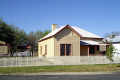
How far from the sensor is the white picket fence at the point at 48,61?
19.0m

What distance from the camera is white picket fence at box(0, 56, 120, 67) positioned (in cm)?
1902

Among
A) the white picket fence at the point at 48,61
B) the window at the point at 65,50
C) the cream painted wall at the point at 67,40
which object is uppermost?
the cream painted wall at the point at 67,40

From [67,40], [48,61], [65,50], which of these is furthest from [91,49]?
[48,61]

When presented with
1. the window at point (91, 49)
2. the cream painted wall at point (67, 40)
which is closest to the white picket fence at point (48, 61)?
the cream painted wall at point (67, 40)

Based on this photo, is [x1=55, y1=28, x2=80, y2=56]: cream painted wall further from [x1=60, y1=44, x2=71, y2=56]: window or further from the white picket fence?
the white picket fence

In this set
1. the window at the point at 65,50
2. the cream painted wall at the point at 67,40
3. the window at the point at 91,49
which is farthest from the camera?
the window at the point at 91,49

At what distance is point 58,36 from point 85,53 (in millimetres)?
6824

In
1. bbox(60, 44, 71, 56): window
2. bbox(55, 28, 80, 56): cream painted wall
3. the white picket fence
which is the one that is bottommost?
the white picket fence

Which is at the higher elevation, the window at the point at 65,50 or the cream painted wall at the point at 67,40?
the cream painted wall at the point at 67,40

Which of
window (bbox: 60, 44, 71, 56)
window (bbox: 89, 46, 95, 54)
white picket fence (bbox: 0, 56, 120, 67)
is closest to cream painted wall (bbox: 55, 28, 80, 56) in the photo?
window (bbox: 60, 44, 71, 56)

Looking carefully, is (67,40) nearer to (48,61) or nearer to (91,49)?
(48,61)

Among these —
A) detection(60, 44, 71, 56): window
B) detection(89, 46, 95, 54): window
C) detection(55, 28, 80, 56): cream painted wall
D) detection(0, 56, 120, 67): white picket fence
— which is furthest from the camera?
detection(89, 46, 95, 54): window

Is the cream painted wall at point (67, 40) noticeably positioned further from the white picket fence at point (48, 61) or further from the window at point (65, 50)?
the white picket fence at point (48, 61)

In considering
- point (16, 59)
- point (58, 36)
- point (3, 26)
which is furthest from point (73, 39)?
point (3, 26)
